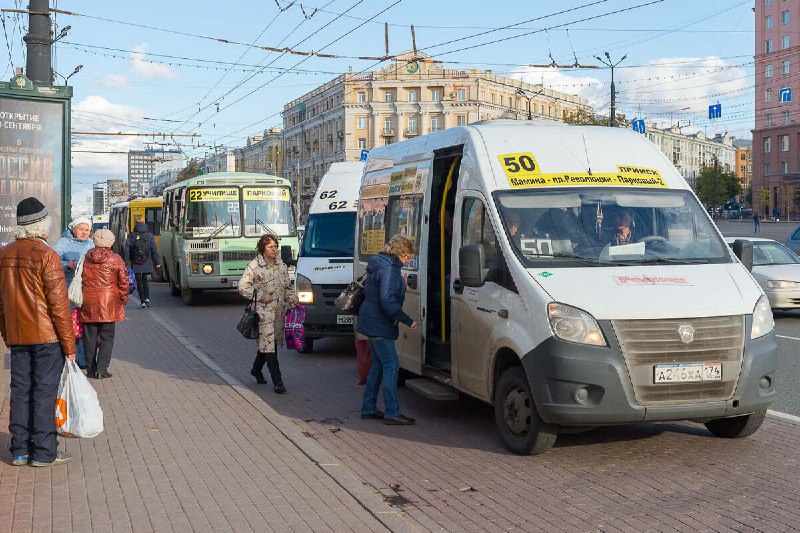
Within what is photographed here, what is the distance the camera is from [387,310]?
8.44 meters

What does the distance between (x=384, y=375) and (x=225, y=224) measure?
14206 mm

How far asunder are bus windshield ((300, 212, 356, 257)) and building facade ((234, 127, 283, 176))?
10121 cm

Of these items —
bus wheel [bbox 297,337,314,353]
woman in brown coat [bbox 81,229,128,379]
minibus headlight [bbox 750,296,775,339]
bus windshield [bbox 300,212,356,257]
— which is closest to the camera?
minibus headlight [bbox 750,296,775,339]

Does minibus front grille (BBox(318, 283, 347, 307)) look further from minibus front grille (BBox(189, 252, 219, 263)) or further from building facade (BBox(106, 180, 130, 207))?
building facade (BBox(106, 180, 130, 207))

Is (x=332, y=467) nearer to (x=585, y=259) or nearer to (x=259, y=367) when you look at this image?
(x=585, y=259)

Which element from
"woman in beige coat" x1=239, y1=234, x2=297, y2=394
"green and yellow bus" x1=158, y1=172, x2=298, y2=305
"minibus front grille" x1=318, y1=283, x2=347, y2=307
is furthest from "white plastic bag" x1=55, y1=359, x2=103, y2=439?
"green and yellow bus" x1=158, y1=172, x2=298, y2=305

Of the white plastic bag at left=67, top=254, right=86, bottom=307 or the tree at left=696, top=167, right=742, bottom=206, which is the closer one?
the white plastic bag at left=67, top=254, right=86, bottom=307

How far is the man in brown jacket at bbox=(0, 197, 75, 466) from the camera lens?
6.68 m

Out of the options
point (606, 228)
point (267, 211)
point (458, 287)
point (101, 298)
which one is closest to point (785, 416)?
point (606, 228)

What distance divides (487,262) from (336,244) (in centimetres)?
703

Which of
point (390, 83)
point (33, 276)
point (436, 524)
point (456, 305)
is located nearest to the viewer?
point (436, 524)

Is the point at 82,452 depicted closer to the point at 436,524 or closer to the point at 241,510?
the point at 241,510

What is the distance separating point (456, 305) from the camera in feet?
27.7

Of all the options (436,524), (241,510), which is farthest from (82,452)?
(436,524)
